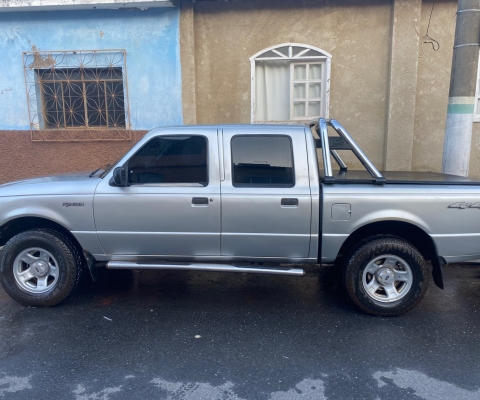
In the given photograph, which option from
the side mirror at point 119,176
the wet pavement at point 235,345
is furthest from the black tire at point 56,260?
the side mirror at point 119,176

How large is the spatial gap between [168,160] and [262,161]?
941mm

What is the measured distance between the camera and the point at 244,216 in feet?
13.6

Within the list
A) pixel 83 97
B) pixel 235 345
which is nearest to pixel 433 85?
pixel 235 345

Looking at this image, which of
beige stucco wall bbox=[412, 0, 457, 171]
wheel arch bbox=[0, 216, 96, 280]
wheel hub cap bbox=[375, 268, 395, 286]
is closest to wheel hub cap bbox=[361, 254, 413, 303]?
wheel hub cap bbox=[375, 268, 395, 286]

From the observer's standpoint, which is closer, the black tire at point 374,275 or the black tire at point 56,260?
the black tire at point 374,275

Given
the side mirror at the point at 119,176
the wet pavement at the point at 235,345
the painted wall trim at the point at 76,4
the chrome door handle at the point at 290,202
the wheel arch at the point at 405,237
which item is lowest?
the wet pavement at the point at 235,345

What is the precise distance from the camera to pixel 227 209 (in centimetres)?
413

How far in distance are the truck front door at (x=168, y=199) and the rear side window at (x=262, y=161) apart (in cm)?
23

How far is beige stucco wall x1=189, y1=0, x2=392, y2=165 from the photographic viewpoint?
8.00m

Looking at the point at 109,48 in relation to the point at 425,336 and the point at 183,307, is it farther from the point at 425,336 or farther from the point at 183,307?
the point at 425,336

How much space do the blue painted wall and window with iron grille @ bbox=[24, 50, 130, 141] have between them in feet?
0.56

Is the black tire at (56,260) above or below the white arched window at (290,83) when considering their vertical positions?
below

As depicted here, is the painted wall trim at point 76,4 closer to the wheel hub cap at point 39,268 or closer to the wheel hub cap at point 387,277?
the wheel hub cap at point 39,268

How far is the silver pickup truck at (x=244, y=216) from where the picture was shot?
4066 millimetres
